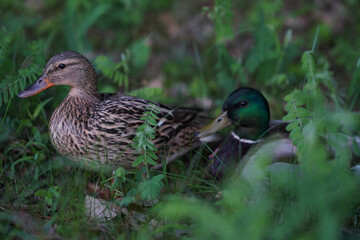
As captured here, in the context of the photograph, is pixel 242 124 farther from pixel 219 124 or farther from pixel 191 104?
pixel 191 104

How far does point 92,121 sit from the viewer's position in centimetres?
318

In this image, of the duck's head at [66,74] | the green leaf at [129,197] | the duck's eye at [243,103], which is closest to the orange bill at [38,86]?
the duck's head at [66,74]

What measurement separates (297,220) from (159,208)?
2.74 feet

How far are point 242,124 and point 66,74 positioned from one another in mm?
1416

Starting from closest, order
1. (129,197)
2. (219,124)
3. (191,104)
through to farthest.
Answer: (129,197) → (219,124) → (191,104)

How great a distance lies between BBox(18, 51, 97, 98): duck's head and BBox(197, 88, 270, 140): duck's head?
3.24ft

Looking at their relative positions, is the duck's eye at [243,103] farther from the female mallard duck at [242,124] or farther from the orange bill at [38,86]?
the orange bill at [38,86]

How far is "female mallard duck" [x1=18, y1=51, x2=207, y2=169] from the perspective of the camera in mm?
3113

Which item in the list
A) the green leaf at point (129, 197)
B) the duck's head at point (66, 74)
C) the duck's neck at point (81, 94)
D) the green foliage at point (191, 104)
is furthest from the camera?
the duck's neck at point (81, 94)

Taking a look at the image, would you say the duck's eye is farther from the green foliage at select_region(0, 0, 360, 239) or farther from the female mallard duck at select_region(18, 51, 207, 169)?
the female mallard duck at select_region(18, 51, 207, 169)

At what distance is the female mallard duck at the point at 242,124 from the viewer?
11.0 ft

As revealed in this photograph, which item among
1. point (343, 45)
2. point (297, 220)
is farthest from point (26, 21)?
point (297, 220)

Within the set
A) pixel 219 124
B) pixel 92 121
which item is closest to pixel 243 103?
pixel 219 124

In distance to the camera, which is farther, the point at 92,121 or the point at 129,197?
the point at 92,121
